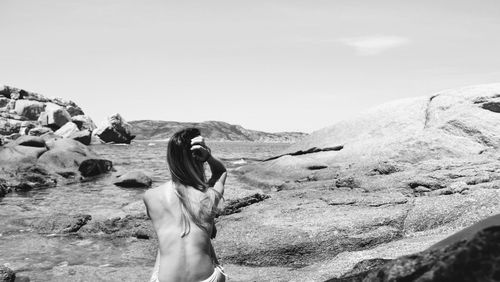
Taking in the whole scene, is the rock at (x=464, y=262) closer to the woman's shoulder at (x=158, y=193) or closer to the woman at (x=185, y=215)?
the woman at (x=185, y=215)

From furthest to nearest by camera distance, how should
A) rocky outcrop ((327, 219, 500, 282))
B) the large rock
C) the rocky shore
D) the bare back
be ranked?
the large rock
the bare back
the rocky shore
rocky outcrop ((327, 219, 500, 282))

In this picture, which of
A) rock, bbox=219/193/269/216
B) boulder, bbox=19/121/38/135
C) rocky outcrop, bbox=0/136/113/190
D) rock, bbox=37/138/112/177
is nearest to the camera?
rock, bbox=219/193/269/216

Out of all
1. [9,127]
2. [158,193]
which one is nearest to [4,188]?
[158,193]

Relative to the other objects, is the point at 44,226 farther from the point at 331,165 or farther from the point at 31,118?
the point at 31,118

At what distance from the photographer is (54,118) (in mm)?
Answer: 104625

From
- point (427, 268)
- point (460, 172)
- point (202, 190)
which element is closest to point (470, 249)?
point (427, 268)

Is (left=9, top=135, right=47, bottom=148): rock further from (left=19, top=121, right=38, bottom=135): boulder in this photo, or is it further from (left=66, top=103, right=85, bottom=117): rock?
(left=66, top=103, right=85, bottom=117): rock

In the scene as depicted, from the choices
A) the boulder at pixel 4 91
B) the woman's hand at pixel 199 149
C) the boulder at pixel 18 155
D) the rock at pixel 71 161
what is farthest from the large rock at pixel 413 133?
the boulder at pixel 4 91

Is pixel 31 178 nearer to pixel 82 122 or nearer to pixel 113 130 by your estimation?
pixel 113 130

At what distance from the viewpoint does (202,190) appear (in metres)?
4.33

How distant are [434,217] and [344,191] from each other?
363 centimetres

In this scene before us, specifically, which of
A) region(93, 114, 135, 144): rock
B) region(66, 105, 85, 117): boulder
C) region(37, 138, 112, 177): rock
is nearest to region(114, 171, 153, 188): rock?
region(37, 138, 112, 177): rock

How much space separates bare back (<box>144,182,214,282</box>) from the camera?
4.06 m

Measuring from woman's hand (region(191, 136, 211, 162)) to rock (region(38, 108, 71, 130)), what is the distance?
109 metres
